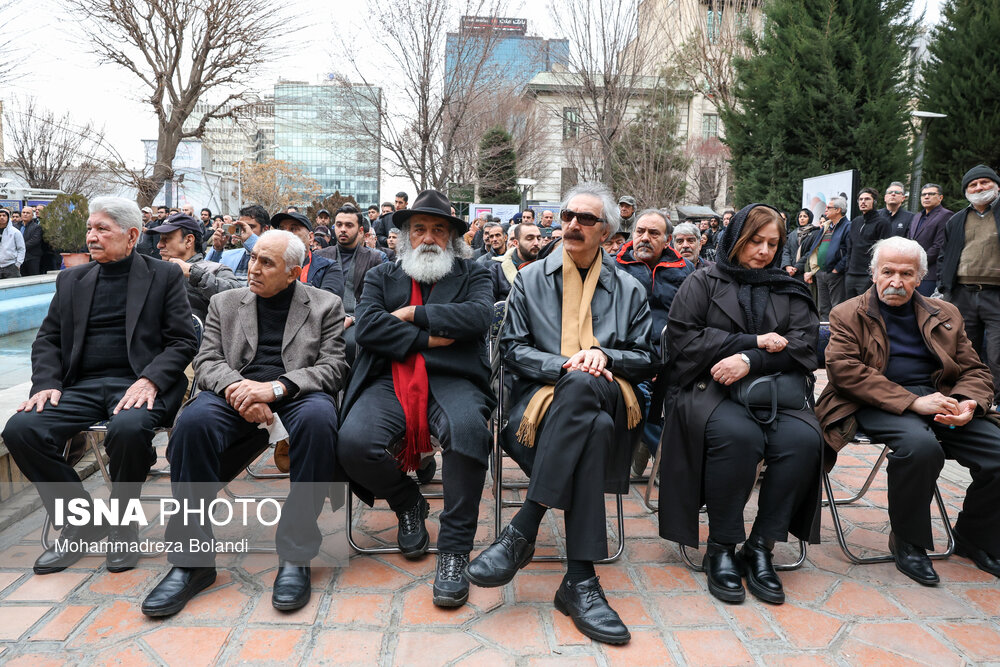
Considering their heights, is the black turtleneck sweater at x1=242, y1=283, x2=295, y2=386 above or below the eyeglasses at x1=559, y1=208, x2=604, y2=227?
below

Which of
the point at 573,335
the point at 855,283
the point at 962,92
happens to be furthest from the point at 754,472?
the point at 962,92

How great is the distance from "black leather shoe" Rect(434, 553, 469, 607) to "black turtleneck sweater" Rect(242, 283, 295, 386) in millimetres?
1325

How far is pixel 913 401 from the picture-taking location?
3270 mm

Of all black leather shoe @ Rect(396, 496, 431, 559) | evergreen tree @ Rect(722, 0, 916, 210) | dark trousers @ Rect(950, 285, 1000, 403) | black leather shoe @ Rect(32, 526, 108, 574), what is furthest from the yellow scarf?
evergreen tree @ Rect(722, 0, 916, 210)

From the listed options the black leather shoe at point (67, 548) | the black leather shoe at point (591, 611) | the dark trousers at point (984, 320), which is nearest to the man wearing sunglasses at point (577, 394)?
the black leather shoe at point (591, 611)

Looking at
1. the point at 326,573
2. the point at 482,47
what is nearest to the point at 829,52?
the point at 482,47

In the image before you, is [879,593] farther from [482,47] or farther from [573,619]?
[482,47]

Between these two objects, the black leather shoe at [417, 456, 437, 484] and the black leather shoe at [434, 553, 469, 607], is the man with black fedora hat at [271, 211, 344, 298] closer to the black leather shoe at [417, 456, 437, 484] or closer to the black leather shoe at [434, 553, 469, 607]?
the black leather shoe at [417, 456, 437, 484]

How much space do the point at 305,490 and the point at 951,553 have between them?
3.30 metres

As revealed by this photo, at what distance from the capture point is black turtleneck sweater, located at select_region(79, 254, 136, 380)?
3551mm

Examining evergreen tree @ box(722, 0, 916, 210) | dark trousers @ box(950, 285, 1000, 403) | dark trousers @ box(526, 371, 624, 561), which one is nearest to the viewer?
dark trousers @ box(526, 371, 624, 561)

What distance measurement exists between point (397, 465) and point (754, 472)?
1.70m

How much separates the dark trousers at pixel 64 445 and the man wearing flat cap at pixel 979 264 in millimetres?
6662

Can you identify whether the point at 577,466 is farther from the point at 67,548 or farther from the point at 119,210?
the point at 119,210
